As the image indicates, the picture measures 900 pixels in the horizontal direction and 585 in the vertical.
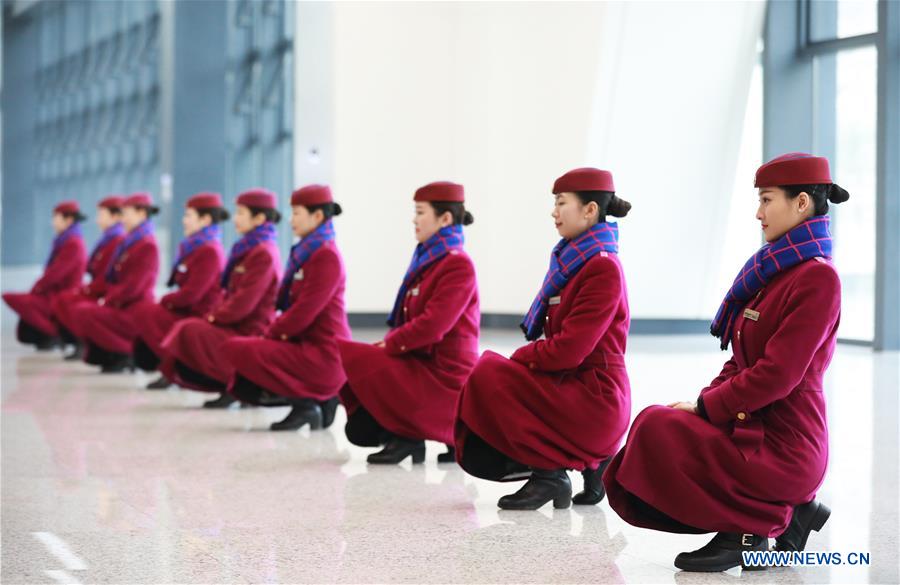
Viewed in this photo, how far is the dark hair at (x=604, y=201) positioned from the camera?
5.04 metres

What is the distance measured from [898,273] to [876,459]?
23.0 feet

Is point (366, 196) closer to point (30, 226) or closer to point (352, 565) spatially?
point (352, 565)

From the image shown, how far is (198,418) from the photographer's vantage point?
26.2 feet

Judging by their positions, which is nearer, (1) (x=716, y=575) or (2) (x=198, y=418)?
(1) (x=716, y=575)

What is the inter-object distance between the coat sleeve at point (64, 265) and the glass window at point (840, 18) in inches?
343

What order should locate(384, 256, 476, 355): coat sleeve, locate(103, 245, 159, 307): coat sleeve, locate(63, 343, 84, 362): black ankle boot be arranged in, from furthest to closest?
locate(63, 343, 84, 362): black ankle boot < locate(103, 245, 159, 307): coat sleeve < locate(384, 256, 476, 355): coat sleeve

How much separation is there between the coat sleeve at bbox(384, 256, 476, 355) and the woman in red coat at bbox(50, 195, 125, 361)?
547 cm

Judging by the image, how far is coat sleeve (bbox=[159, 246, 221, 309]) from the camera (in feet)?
30.2

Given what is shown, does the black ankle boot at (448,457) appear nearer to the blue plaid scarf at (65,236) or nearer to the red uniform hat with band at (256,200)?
the red uniform hat with band at (256,200)

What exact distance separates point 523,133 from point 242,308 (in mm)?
7303

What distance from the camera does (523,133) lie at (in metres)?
14.9

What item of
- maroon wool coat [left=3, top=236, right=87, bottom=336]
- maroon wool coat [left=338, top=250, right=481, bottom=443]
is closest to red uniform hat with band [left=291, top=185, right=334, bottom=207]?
maroon wool coat [left=338, top=250, right=481, bottom=443]

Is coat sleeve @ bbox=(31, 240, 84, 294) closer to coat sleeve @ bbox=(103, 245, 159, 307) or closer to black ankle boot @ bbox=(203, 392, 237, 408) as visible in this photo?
coat sleeve @ bbox=(103, 245, 159, 307)

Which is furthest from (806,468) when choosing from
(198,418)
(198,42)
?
(198,42)
